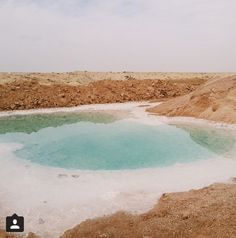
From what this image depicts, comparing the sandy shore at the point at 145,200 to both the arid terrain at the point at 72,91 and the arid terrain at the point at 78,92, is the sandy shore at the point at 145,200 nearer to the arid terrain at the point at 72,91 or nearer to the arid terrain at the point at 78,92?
the arid terrain at the point at 78,92

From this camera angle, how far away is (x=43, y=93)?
1396 inches

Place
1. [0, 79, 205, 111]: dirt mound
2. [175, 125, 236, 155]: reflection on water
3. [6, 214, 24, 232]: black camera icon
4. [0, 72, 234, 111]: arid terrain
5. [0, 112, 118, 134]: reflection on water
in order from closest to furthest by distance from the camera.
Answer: [6, 214, 24, 232]: black camera icon < [175, 125, 236, 155]: reflection on water < [0, 112, 118, 134]: reflection on water < [0, 79, 205, 111]: dirt mound < [0, 72, 234, 111]: arid terrain

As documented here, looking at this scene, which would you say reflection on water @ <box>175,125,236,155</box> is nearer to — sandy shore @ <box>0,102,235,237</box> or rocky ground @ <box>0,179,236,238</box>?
sandy shore @ <box>0,102,235,237</box>

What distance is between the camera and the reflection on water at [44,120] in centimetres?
2322

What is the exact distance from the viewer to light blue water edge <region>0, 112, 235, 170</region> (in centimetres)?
1481

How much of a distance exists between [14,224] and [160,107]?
822 inches

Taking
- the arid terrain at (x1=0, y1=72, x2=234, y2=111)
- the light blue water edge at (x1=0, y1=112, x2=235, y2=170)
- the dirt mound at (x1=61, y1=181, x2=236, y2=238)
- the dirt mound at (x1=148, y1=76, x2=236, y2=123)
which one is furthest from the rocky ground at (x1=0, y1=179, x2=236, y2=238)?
the arid terrain at (x1=0, y1=72, x2=234, y2=111)

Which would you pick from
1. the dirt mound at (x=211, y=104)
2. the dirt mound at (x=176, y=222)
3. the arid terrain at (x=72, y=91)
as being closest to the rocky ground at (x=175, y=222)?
the dirt mound at (x=176, y=222)

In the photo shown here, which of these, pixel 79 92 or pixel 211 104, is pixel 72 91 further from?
pixel 211 104

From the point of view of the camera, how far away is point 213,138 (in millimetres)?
18250

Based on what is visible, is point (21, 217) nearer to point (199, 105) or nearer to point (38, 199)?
point (38, 199)

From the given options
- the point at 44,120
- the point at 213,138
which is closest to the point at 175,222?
the point at 213,138

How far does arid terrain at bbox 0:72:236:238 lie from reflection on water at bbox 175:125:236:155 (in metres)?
2.22

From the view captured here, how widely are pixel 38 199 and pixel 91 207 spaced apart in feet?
5.55
